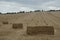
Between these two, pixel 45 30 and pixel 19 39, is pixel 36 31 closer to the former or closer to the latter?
pixel 45 30

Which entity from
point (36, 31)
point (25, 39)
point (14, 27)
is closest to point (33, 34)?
point (36, 31)

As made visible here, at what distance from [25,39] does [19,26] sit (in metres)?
10.0

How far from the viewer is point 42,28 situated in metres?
17.1

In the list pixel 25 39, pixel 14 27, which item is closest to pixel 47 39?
pixel 25 39

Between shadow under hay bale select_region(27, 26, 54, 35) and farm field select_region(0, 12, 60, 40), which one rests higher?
shadow under hay bale select_region(27, 26, 54, 35)

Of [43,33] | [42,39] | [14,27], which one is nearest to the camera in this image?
[42,39]

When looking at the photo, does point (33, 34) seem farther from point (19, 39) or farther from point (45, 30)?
point (19, 39)

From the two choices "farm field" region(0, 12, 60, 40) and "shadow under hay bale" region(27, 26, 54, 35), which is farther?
"shadow under hay bale" region(27, 26, 54, 35)

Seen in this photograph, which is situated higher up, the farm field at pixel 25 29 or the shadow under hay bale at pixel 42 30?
the shadow under hay bale at pixel 42 30

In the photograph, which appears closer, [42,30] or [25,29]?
[42,30]

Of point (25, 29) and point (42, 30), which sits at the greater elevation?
point (42, 30)

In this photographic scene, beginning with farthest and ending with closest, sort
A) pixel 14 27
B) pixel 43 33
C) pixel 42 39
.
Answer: pixel 14 27 → pixel 43 33 → pixel 42 39

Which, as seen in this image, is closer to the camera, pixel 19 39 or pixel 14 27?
pixel 19 39

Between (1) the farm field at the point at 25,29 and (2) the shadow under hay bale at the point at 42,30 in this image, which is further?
(2) the shadow under hay bale at the point at 42,30
